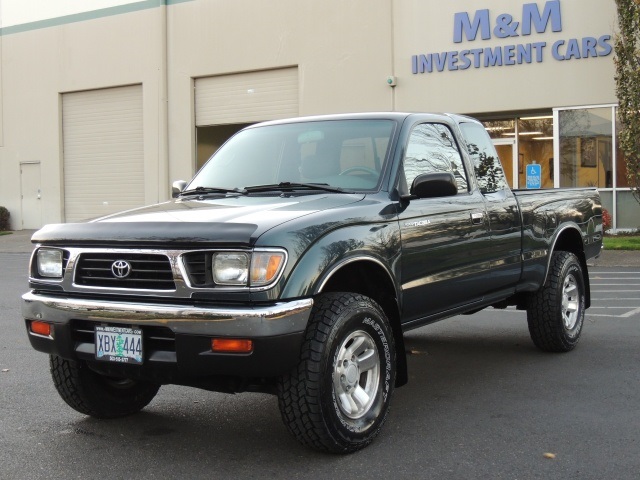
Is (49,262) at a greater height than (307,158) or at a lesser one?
lesser

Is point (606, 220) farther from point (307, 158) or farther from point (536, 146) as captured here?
point (307, 158)

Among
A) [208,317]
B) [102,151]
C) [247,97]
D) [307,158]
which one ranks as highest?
[247,97]

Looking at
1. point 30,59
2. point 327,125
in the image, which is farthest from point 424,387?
point 30,59

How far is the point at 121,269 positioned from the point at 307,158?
1720mm

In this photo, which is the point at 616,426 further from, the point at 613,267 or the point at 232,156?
the point at 613,267

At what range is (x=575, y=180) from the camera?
825 inches

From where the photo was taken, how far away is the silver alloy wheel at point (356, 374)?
4.49m

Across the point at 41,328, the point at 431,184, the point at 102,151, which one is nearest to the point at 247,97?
the point at 102,151

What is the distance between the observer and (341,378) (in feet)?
14.9

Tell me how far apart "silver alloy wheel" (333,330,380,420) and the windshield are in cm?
110

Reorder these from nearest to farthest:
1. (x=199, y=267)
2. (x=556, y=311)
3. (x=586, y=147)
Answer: (x=199, y=267), (x=556, y=311), (x=586, y=147)

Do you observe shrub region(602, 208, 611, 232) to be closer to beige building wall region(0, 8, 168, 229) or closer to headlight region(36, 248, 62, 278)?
beige building wall region(0, 8, 168, 229)

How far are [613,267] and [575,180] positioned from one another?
6.02 m

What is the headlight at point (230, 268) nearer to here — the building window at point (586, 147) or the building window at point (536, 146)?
the building window at point (586, 147)
